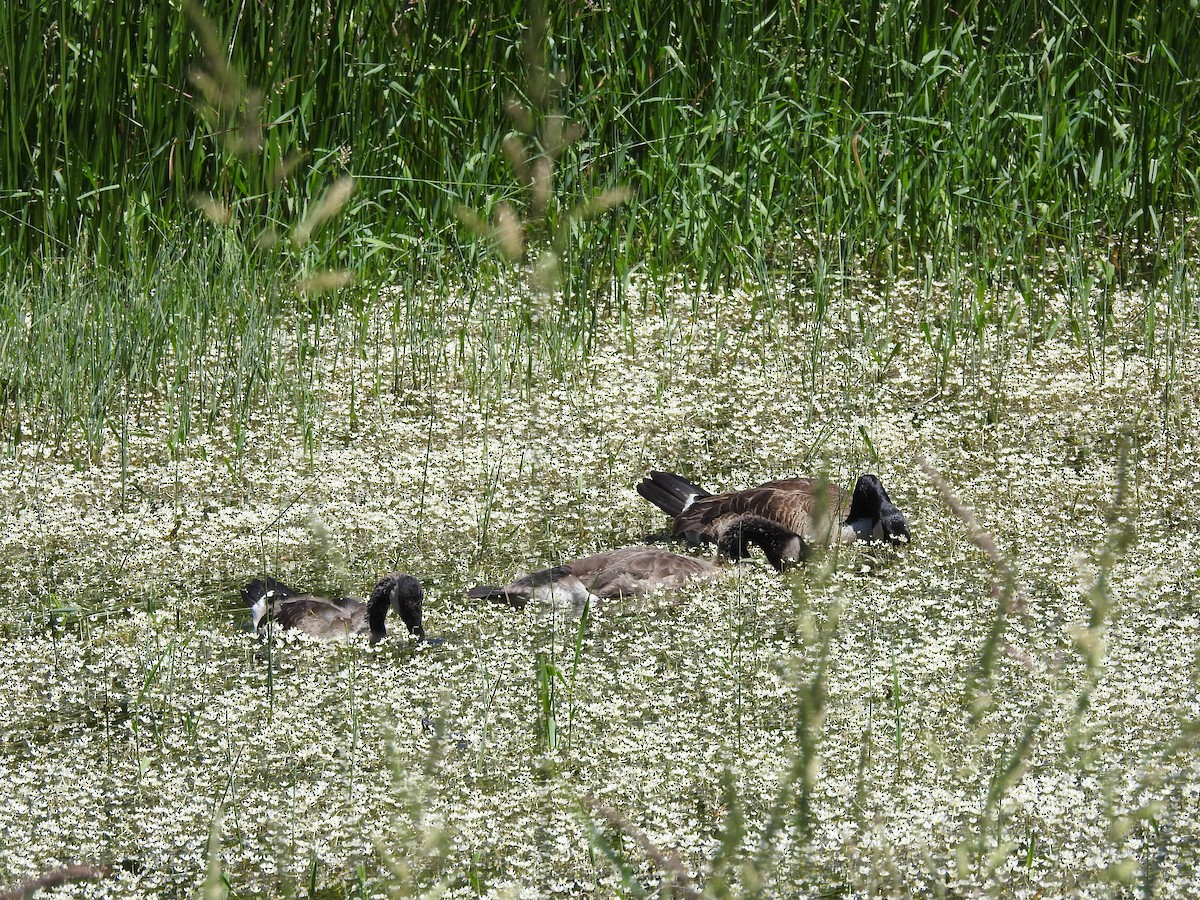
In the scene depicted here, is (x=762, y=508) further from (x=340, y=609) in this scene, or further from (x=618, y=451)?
(x=340, y=609)

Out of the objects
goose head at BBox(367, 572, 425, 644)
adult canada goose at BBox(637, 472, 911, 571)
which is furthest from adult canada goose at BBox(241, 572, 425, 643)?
adult canada goose at BBox(637, 472, 911, 571)

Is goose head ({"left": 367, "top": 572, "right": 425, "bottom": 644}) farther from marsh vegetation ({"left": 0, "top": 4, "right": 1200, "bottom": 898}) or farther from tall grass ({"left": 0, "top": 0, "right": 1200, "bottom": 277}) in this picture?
tall grass ({"left": 0, "top": 0, "right": 1200, "bottom": 277})

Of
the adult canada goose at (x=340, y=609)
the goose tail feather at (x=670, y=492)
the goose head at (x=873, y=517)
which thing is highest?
the goose head at (x=873, y=517)

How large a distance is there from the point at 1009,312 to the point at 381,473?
3.53 meters

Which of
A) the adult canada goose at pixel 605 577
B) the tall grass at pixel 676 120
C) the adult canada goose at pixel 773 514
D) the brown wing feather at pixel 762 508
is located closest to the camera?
the adult canada goose at pixel 605 577

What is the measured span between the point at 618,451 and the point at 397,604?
2049 mm

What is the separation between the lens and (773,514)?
621cm

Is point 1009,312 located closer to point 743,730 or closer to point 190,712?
point 743,730

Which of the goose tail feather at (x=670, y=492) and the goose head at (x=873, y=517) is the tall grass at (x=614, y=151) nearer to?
the goose tail feather at (x=670, y=492)

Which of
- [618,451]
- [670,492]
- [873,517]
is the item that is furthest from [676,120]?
[873,517]

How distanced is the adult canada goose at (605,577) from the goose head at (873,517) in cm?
61

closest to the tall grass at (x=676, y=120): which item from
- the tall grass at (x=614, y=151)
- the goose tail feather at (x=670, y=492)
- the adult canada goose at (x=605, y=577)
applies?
the tall grass at (x=614, y=151)

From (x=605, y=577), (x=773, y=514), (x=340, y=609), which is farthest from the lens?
(x=773, y=514)

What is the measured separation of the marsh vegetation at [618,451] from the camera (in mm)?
3760
